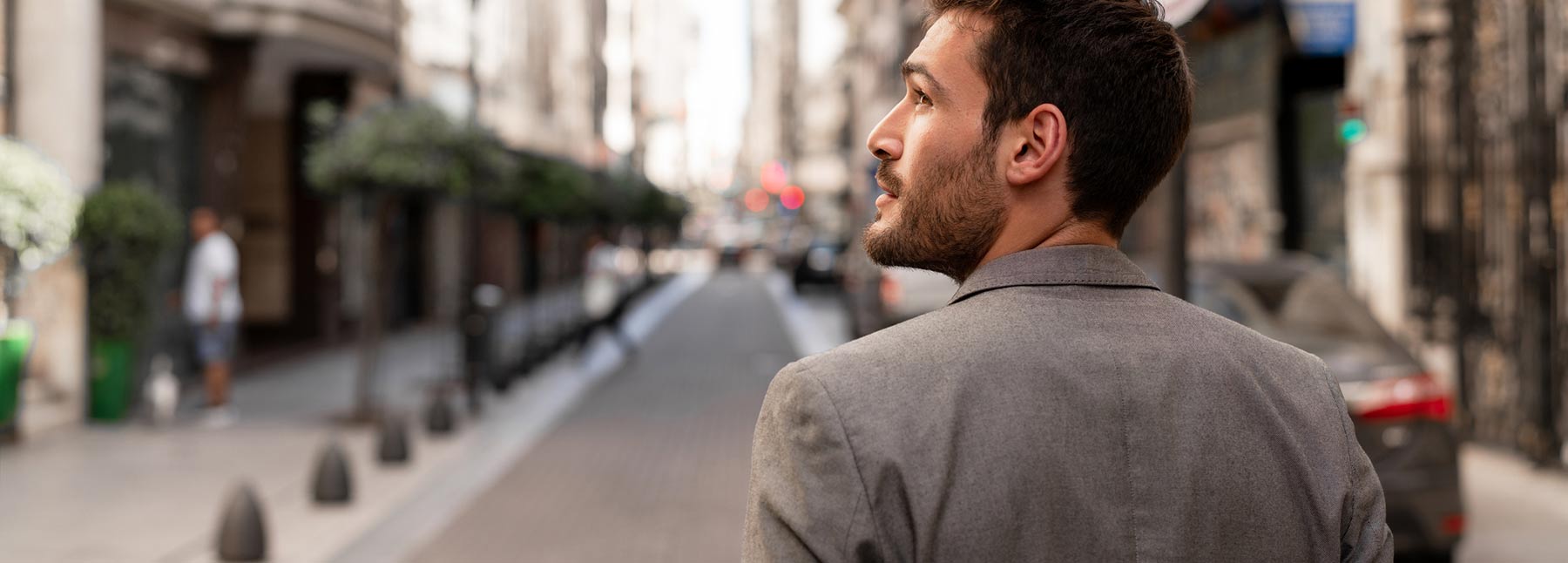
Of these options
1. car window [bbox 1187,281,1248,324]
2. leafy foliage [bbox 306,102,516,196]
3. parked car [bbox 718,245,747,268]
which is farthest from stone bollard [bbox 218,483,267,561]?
parked car [bbox 718,245,747,268]

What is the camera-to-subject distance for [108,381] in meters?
13.3

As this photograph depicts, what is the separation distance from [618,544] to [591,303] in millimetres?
13718

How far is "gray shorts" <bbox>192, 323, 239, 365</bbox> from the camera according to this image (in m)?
13.5

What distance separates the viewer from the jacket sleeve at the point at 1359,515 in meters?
1.64

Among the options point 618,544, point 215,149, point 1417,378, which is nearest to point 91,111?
point 215,149

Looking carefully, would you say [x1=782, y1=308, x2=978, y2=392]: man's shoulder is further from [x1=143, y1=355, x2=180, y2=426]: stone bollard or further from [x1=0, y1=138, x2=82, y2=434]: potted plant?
[x1=143, y1=355, x2=180, y2=426]: stone bollard

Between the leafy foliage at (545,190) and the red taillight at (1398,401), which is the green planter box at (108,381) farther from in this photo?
the red taillight at (1398,401)

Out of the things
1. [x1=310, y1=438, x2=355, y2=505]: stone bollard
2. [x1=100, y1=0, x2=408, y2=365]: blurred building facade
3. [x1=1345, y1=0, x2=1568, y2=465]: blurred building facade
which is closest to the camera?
[x1=310, y1=438, x2=355, y2=505]: stone bollard

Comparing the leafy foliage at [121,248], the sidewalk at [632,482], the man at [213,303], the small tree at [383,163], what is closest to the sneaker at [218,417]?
the man at [213,303]

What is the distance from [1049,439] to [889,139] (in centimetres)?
35

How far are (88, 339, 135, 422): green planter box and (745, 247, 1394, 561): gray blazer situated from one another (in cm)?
1309

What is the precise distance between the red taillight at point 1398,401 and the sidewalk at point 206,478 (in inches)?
188

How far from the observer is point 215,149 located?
17438 millimetres

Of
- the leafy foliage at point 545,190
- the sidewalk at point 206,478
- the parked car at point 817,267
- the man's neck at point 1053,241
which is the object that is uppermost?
the leafy foliage at point 545,190
